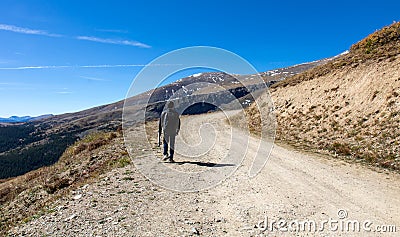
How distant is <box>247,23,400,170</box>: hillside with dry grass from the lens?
1667cm

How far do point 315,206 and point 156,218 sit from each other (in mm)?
4606

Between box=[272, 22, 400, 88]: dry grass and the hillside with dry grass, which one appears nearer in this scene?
the hillside with dry grass

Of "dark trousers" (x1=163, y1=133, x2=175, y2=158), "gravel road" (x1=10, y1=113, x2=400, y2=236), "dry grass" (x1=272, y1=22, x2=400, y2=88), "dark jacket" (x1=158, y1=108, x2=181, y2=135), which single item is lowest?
"gravel road" (x1=10, y1=113, x2=400, y2=236)

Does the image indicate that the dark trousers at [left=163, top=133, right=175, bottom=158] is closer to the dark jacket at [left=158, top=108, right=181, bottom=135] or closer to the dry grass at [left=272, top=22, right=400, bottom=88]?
the dark jacket at [left=158, top=108, right=181, bottom=135]

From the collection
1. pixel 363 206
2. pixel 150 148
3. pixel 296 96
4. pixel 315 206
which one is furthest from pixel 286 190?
pixel 296 96

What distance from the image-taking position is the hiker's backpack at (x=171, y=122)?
46.6 feet

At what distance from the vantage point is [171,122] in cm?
1420

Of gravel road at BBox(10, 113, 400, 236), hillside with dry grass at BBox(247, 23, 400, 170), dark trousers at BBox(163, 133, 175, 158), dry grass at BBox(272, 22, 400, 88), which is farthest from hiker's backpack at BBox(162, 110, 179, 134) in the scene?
dry grass at BBox(272, 22, 400, 88)

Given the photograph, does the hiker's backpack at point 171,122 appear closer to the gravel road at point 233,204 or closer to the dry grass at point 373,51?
the gravel road at point 233,204

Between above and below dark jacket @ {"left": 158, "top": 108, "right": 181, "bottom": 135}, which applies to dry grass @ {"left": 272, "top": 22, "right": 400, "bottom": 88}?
above

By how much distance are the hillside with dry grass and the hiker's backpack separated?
10224 mm

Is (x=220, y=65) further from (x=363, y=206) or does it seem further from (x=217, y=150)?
(x=217, y=150)

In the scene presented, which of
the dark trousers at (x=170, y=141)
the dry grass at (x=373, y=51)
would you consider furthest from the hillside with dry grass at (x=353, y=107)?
the dark trousers at (x=170, y=141)

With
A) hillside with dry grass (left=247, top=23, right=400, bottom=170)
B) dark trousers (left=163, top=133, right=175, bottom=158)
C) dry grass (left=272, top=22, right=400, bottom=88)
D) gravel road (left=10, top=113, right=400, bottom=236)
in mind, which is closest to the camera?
gravel road (left=10, top=113, right=400, bottom=236)
